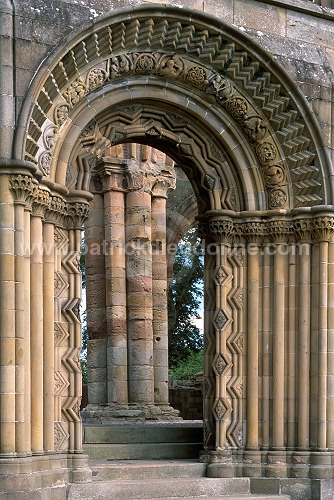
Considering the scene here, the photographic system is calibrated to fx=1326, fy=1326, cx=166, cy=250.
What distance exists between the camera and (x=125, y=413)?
1712cm

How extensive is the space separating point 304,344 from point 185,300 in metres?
19.3

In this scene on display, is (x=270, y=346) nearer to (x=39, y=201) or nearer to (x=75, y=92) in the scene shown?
(x=39, y=201)

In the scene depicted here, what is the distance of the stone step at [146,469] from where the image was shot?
13.3 metres

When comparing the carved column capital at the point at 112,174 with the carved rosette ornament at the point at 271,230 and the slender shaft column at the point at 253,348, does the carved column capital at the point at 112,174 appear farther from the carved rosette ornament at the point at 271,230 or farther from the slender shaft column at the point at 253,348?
the slender shaft column at the point at 253,348

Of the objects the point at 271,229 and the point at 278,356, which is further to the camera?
the point at 271,229

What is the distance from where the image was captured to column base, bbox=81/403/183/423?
17.1 metres

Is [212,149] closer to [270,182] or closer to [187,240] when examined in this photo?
[270,182]

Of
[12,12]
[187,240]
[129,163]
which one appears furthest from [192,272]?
[12,12]

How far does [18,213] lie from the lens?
12.0 metres

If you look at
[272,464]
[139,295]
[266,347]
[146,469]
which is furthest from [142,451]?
[139,295]

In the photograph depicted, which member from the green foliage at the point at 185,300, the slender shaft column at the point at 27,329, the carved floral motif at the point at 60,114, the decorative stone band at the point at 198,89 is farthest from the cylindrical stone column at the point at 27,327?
the green foliage at the point at 185,300

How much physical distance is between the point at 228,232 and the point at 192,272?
767 inches

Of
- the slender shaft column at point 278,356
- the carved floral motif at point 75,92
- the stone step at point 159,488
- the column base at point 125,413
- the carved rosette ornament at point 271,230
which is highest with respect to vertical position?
the carved floral motif at point 75,92

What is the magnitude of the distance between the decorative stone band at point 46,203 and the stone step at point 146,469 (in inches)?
97.0
